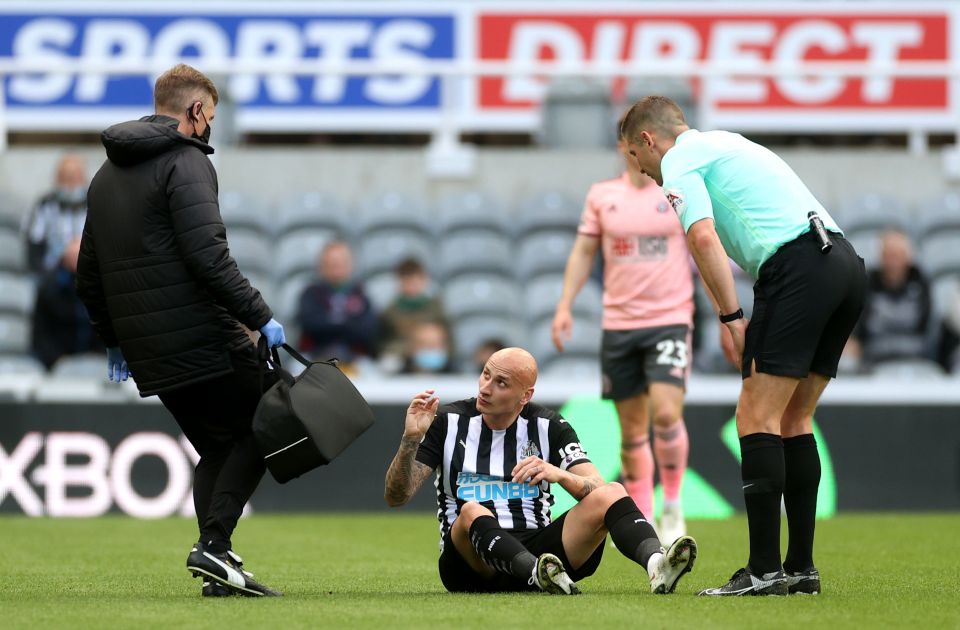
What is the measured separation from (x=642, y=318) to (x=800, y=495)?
7.78 feet

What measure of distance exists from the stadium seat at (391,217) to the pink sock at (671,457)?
15.6 ft

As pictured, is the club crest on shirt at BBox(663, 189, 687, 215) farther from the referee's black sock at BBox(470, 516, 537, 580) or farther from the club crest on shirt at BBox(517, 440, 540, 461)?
the referee's black sock at BBox(470, 516, 537, 580)

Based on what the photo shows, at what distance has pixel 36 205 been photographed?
37.0ft

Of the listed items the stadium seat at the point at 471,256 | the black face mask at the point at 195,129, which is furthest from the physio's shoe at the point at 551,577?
the stadium seat at the point at 471,256

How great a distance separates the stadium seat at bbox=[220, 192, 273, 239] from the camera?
40.2 feet

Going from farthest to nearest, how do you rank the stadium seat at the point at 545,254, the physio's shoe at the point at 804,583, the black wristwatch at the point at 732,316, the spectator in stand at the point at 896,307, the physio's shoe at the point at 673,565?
the stadium seat at the point at 545,254, the spectator in stand at the point at 896,307, the physio's shoe at the point at 804,583, the black wristwatch at the point at 732,316, the physio's shoe at the point at 673,565

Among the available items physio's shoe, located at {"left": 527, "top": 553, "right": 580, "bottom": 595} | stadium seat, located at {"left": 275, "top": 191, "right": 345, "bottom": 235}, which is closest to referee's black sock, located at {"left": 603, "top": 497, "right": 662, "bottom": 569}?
physio's shoe, located at {"left": 527, "top": 553, "right": 580, "bottom": 595}

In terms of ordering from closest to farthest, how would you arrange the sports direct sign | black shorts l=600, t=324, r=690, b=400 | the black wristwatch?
1. the black wristwatch
2. black shorts l=600, t=324, r=690, b=400
3. the sports direct sign

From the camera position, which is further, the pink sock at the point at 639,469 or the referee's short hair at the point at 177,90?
the pink sock at the point at 639,469

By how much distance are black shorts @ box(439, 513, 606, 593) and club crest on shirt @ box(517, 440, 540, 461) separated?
0.24 metres

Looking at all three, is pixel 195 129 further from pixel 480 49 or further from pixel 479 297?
pixel 480 49

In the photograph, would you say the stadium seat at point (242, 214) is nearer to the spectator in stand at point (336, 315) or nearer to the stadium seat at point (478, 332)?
the spectator in stand at point (336, 315)

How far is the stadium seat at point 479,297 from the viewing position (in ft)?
38.7

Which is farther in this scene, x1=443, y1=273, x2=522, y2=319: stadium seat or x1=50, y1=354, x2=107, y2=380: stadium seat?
x1=443, y1=273, x2=522, y2=319: stadium seat
